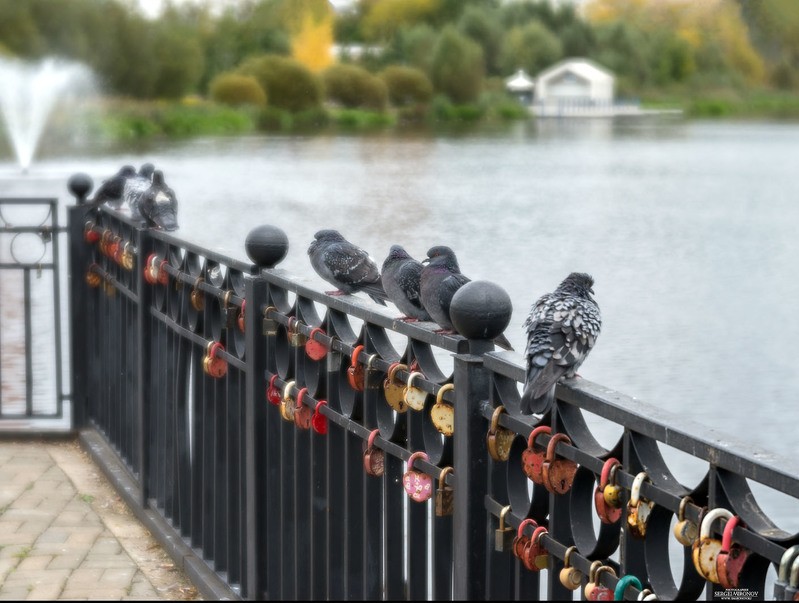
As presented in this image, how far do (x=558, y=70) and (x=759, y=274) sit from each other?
109m

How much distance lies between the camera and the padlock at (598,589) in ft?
8.20

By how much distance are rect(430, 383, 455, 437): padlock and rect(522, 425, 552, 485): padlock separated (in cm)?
32

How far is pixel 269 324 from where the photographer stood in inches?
166

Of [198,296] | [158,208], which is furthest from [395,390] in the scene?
[158,208]

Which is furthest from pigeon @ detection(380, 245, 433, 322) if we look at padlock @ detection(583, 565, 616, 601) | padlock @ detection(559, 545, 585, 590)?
padlock @ detection(583, 565, 616, 601)

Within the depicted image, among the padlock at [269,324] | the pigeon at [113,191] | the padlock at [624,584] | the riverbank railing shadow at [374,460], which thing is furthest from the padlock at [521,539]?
the pigeon at [113,191]

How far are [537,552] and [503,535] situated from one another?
15 centimetres

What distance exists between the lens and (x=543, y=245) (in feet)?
78.8

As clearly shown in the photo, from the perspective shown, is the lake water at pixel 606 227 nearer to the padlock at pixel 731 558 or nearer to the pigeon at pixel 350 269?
the padlock at pixel 731 558

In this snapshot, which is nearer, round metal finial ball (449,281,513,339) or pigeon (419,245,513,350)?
round metal finial ball (449,281,513,339)

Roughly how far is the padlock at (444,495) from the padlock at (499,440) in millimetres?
209

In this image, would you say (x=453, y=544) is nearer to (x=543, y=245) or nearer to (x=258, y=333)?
(x=258, y=333)

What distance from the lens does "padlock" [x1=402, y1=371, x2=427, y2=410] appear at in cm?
316

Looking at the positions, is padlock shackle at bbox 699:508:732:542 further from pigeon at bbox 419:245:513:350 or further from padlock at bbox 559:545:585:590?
pigeon at bbox 419:245:513:350
